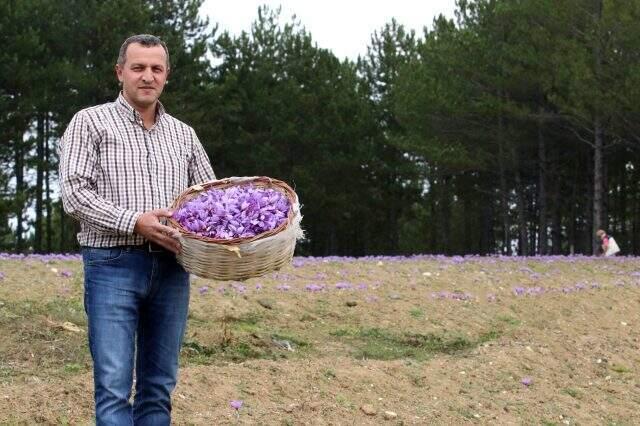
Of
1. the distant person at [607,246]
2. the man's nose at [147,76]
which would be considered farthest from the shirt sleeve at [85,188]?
the distant person at [607,246]

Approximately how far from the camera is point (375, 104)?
39.6m

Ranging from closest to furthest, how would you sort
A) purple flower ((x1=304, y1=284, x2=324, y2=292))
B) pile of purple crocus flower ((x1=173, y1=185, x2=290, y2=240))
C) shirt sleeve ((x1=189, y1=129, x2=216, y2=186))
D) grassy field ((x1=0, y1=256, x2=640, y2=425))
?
pile of purple crocus flower ((x1=173, y1=185, x2=290, y2=240)), shirt sleeve ((x1=189, y1=129, x2=216, y2=186)), grassy field ((x1=0, y1=256, x2=640, y2=425)), purple flower ((x1=304, y1=284, x2=324, y2=292))

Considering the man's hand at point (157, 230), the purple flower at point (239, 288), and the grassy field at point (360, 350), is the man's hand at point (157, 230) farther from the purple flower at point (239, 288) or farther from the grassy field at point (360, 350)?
the purple flower at point (239, 288)

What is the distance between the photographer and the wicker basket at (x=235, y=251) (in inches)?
139

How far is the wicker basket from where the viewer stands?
11.6 ft

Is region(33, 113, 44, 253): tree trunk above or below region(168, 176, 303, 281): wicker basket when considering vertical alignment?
above

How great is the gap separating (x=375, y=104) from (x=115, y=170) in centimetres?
3641

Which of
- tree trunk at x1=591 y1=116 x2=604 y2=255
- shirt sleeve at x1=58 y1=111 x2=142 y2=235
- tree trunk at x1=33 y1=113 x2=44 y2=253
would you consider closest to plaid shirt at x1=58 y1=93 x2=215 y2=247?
Answer: shirt sleeve at x1=58 y1=111 x2=142 y2=235

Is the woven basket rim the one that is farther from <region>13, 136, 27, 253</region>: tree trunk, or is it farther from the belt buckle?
<region>13, 136, 27, 253</region>: tree trunk

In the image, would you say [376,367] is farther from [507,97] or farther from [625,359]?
[507,97]

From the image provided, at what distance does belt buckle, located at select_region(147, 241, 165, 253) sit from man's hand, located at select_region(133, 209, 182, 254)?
0.09m

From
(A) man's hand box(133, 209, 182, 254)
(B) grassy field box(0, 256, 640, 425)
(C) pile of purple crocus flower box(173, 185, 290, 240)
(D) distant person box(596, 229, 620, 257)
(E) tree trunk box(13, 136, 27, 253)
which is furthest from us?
(E) tree trunk box(13, 136, 27, 253)

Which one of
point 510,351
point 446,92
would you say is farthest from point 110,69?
point 510,351

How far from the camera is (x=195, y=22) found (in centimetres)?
3406
